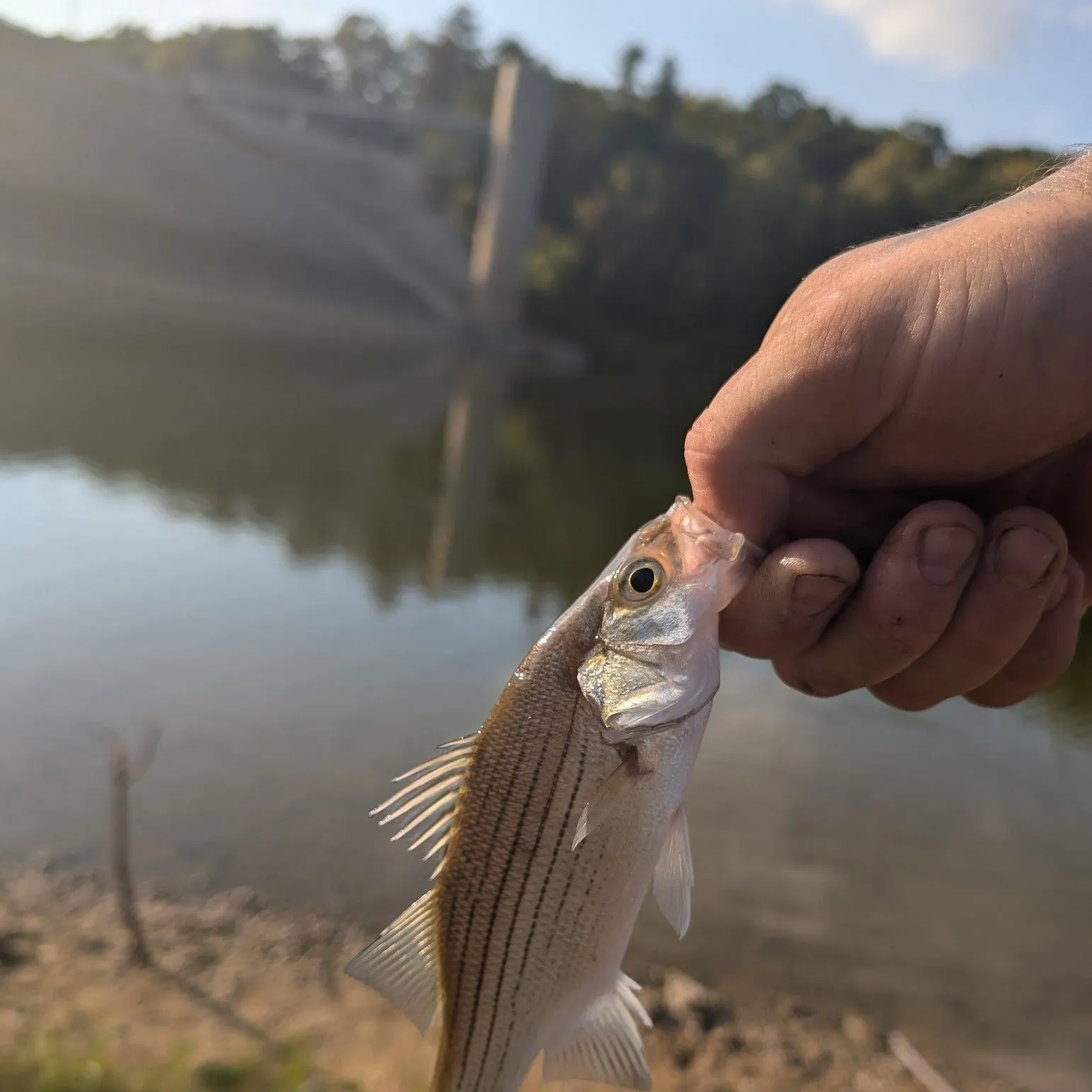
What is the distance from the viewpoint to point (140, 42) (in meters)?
72.2

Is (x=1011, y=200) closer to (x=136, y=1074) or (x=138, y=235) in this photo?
(x=136, y=1074)

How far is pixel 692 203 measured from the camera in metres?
47.7

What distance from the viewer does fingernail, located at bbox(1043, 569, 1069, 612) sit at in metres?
2.43

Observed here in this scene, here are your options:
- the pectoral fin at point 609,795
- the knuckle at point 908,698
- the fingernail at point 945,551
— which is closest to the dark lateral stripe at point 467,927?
the pectoral fin at point 609,795

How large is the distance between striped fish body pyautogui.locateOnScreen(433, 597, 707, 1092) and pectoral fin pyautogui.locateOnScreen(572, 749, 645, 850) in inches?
0.8

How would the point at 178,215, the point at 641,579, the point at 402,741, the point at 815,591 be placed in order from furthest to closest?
the point at 178,215
the point at 402,741
the point at 815,591
the point at 641,579

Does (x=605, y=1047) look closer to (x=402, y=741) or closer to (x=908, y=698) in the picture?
(x=908, y=698)

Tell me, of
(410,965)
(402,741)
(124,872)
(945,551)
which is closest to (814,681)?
(945,551)

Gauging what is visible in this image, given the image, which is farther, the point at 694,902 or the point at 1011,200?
the point at 694,902

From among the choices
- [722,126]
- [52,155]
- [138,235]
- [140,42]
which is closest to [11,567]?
[138,235]

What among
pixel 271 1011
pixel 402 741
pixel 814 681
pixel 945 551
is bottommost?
pixel 402 741

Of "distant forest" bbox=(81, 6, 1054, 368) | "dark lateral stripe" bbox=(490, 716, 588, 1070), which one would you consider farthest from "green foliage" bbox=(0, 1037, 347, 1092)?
"distant forest" bbox=(81, 6, 1054, 368)

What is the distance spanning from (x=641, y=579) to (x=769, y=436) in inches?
22.6

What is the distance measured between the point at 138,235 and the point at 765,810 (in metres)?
38.9
